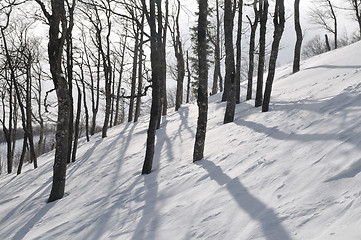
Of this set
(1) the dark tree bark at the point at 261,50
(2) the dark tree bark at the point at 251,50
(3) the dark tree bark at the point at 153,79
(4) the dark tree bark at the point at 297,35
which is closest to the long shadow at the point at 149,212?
(3) the dark tree bark at the point at 153,79

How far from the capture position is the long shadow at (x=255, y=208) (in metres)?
2.62

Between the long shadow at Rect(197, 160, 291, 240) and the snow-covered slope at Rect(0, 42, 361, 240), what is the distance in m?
0.01

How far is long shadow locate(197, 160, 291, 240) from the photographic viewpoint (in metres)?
2.62

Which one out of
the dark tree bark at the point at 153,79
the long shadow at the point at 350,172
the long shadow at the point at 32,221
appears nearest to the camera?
the long shadow at the point at 350,172

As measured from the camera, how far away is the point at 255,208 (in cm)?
317

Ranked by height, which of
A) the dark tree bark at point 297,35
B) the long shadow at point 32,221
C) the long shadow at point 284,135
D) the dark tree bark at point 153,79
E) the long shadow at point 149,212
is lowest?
the long shadow at point 32,221

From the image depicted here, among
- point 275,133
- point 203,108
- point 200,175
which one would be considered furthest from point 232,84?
point 200,175

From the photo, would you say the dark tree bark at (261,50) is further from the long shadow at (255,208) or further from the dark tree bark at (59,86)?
the dark tree bark at (59,86)

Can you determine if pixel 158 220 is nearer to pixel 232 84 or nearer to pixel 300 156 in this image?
pixel 300 156

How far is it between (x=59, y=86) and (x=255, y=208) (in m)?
5.26

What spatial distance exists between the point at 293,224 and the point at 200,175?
2.54m

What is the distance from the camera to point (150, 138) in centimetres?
657

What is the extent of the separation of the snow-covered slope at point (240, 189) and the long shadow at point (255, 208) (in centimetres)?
1

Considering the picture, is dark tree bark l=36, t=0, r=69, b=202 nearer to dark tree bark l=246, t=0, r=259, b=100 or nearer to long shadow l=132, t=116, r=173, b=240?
long shadow l=132, t=116, r=173, b=240
